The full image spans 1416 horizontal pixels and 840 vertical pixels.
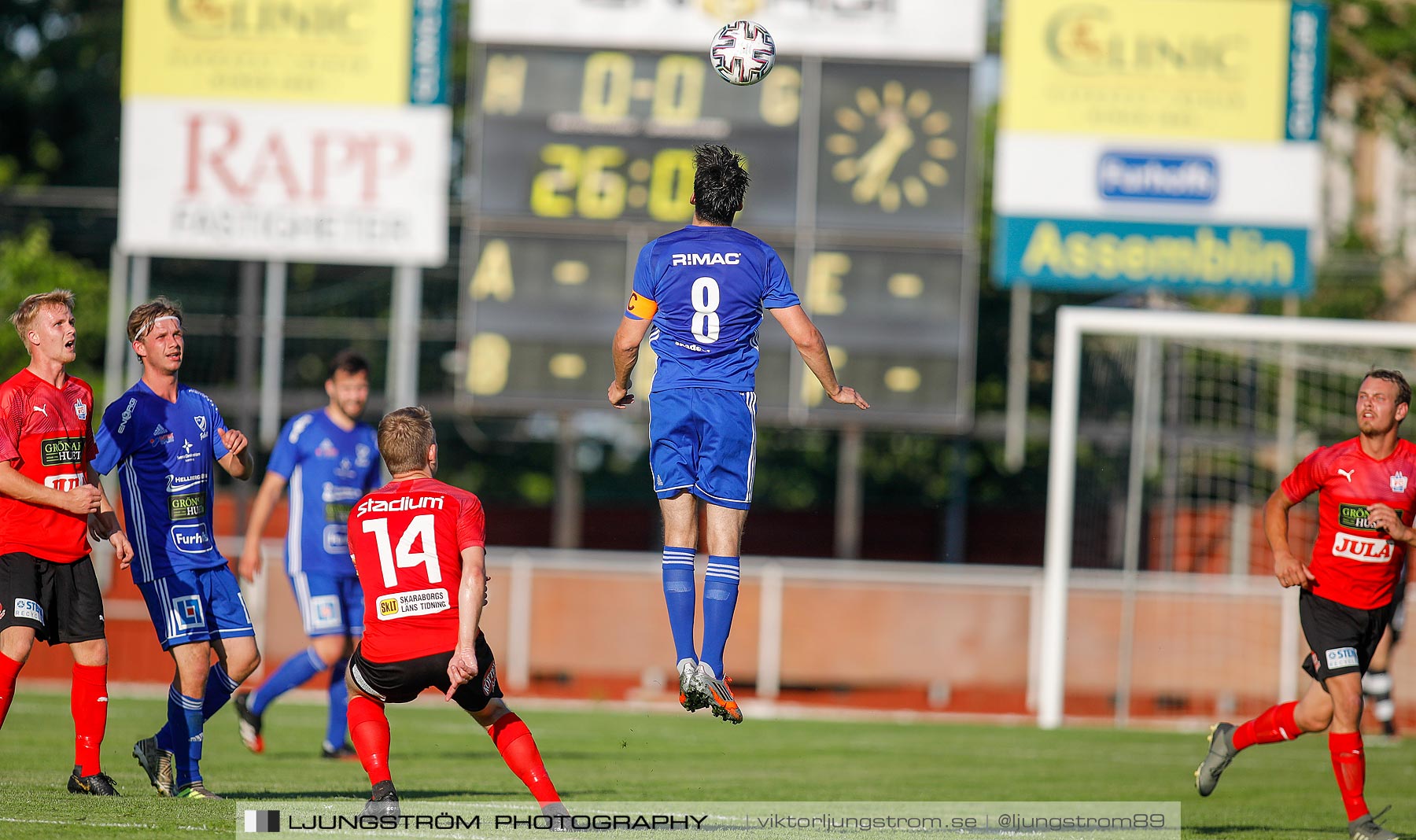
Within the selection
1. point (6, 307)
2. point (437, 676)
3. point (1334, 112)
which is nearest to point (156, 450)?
point (437, 676)

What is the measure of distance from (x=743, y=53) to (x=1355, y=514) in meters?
3.75

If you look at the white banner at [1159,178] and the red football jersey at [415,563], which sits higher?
the white banner at [1159,178]

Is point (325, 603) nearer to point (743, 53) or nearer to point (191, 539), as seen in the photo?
point (191, 539)

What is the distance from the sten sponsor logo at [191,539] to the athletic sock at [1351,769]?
5401 mm

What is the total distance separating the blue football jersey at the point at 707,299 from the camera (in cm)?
741

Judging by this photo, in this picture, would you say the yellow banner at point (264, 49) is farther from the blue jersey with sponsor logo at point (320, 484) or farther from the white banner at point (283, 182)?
the blue jersey with sponsor logo at point (320, 484)

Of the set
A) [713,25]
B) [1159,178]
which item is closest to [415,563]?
[713,25]

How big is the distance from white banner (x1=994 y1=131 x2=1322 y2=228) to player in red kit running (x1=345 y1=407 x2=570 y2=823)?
1307 cm

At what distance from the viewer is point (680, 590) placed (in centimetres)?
752

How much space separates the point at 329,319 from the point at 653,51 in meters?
6.80

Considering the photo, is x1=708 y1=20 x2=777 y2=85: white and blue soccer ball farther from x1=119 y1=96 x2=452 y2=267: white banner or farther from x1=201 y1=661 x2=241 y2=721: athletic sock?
x1=119 y1=96 x2=452 y2=267: white banner

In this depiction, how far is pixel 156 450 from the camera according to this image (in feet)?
25.0

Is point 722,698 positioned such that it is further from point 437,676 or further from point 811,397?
point 811,397

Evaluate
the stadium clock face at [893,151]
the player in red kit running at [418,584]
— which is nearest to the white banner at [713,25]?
the stadium clock face at [893,151]
